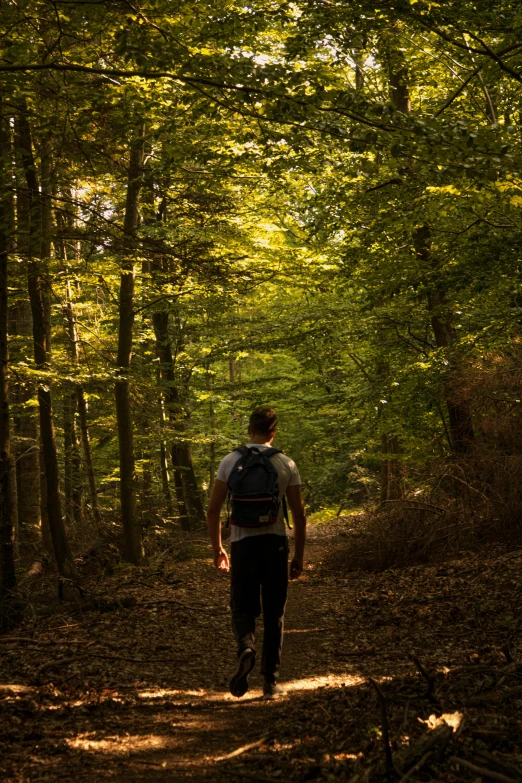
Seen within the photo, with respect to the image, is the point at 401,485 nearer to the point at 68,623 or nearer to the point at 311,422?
the point at 68,623

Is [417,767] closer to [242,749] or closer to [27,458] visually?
[242,749]

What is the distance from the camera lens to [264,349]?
17.7m

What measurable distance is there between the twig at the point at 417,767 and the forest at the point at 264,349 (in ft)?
0.15

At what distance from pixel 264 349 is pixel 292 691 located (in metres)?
12.9

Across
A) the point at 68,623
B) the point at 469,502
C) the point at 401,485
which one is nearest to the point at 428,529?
the point at 469,502

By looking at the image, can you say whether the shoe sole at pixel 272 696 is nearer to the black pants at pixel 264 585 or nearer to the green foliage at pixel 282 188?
the black pants at pixel 264 585

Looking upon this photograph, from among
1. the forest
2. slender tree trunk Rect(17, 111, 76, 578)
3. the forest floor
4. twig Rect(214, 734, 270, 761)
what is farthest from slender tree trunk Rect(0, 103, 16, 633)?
twig Rect(214, 734, 270, 761)

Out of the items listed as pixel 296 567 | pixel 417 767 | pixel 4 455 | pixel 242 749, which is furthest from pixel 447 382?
pixel 417 767

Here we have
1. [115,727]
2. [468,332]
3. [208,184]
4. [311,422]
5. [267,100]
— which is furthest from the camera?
[311,422]

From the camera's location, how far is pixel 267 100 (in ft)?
18.7

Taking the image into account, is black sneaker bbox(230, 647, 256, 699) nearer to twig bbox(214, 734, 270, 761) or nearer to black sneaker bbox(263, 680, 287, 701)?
black sneaker bbox(263, 680, 287, 701)

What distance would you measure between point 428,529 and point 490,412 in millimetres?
2214

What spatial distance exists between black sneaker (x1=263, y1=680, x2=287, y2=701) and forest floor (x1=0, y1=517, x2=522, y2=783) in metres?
0.10

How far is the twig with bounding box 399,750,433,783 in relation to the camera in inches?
121
